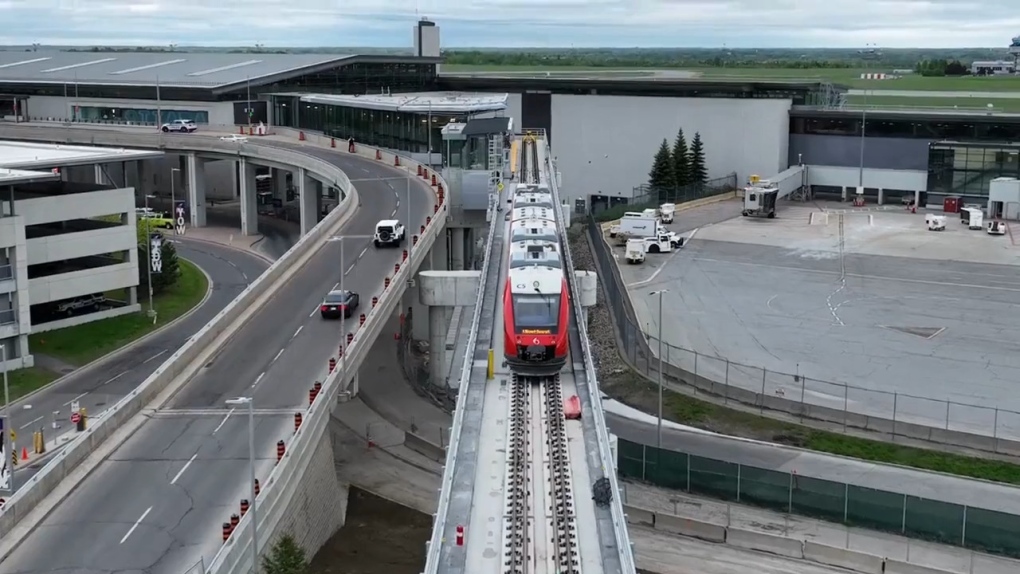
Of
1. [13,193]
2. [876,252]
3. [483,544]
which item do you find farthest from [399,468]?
[876,252]

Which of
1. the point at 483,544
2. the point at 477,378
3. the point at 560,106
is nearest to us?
the point at 483,544

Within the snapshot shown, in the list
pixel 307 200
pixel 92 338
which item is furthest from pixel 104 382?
pixel 307 200

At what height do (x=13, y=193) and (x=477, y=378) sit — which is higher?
(x=13, y=193)

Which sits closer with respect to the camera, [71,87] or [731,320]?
[731,320]

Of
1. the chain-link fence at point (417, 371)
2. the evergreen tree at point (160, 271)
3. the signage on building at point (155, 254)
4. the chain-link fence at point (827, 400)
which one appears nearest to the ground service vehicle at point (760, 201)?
the chain-link fence at point (417, 371)

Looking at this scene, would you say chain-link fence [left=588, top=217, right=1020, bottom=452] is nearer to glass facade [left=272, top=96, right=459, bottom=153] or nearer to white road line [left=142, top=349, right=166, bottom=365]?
white road line [left=142, top=349, right=166, bottom=365]

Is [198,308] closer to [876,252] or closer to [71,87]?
[876,252]
